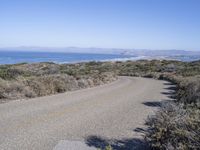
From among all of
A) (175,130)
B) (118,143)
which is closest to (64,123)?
(118,143)

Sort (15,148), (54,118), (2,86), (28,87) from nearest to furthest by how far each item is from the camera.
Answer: (15,148), (54,118), (2,86), (28,87)

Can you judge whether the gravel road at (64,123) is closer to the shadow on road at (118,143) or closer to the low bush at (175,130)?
the shadow on road at (118,143)

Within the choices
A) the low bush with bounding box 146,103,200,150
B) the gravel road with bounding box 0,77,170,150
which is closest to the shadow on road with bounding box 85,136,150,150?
the gravel road with bounding box 0,77,170,150

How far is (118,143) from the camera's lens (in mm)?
8523

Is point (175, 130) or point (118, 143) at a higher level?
point (175, 130)

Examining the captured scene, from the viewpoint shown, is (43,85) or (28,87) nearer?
(28,87)

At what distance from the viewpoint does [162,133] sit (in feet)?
24.8

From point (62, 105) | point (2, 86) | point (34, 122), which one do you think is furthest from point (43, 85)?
point (34, 122)

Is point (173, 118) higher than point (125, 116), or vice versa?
point (173, 118)

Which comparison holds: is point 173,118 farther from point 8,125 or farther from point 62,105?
point 62,105

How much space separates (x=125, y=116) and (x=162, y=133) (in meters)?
5.06

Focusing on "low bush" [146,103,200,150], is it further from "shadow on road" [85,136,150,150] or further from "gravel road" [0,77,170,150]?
"gravel road" [0,77,170,150]

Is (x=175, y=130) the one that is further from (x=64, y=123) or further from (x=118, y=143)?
(x=64, y=123)

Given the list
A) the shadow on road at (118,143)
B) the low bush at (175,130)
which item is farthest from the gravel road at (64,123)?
the low bush at (175,130)
